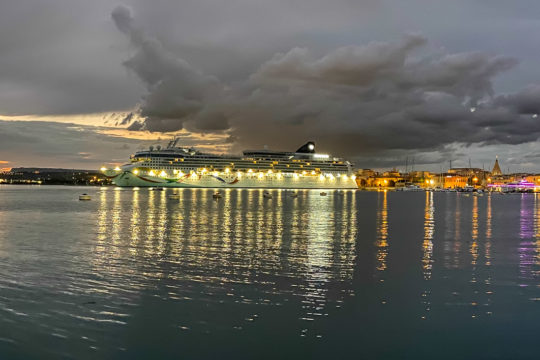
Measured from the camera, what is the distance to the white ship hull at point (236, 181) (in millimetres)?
145750

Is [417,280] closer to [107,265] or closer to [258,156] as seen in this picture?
[107,265]

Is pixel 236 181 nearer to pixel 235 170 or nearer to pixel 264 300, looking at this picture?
pixel 235 170

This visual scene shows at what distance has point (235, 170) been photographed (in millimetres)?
158625

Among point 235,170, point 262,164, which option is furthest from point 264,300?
point 262,164

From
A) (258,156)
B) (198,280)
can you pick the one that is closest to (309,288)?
(198,280)

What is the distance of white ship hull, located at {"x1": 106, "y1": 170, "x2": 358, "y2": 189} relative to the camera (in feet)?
478

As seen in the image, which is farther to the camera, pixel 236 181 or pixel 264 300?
pixel 236 181

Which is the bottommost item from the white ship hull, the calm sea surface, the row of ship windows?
the calm sea surface

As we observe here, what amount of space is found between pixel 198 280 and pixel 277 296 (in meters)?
3.39

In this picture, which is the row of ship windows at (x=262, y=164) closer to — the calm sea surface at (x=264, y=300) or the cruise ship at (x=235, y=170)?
the cruise ship at (x=235, y=170)

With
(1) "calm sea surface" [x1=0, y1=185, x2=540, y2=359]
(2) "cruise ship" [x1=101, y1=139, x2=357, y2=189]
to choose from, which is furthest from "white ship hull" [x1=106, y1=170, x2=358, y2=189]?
(1) "calm sea surface" [x1=0, y1=185, x2=540, y2=359]

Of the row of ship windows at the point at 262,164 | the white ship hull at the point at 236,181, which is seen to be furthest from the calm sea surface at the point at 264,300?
the white ship hull at the point at 236,181

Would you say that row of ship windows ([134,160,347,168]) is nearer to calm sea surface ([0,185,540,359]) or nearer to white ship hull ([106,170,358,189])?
white ship hull ([106,170,358,189])

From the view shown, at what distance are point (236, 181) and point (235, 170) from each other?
12.3 ft
